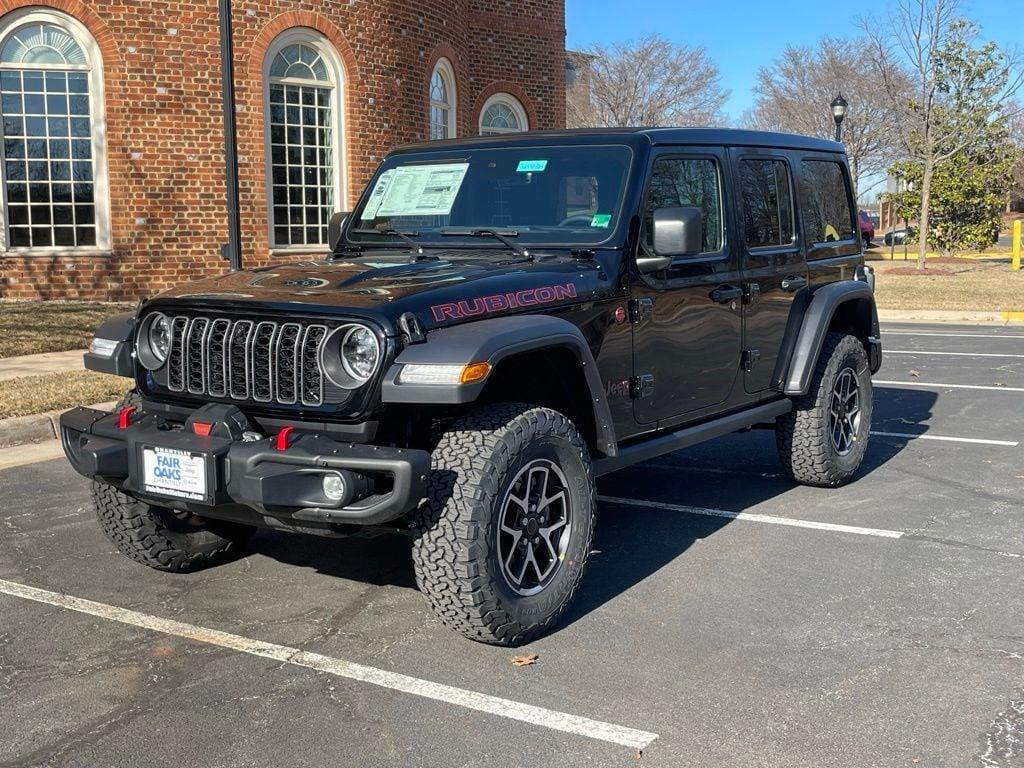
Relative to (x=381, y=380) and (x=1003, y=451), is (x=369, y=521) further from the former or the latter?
(x=1003, y=451)

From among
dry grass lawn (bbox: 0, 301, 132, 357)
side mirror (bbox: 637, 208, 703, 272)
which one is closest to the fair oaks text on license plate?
side mirror (bbox: 637, 208, 703, 272)

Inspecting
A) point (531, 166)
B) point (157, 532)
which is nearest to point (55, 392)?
point (157, 532)

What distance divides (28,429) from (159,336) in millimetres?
3793

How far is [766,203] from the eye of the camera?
20.4 feet

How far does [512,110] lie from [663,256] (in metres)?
16.6

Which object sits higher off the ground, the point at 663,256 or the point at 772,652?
the point at 663,256

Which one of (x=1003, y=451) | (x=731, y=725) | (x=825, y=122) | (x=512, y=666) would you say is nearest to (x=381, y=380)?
(x=512, y=666)

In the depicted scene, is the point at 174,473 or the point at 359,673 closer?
the point at 359,673

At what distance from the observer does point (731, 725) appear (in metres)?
3.58

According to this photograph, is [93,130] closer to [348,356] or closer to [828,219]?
[828,219]

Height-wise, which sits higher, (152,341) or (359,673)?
(152,341)

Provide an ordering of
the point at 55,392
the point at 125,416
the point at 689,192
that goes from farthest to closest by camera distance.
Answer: the point at 55,392, the point at 689,192, the point at 125,416

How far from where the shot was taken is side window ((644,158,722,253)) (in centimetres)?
529

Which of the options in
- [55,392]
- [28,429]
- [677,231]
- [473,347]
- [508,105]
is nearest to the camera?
[473,347]
